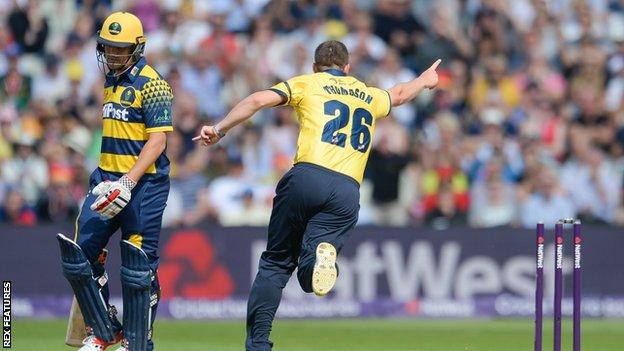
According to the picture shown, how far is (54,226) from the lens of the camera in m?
14.1

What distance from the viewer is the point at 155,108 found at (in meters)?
8.51

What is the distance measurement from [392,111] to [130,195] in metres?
7.71

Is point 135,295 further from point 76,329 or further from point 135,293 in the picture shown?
point 76,329

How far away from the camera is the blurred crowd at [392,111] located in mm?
15023

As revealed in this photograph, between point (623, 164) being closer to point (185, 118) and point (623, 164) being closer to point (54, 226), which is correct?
point (185, 118)

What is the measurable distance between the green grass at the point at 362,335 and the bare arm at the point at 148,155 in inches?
95.8

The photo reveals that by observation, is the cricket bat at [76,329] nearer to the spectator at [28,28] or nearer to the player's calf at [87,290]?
the player's calf at [87,290]

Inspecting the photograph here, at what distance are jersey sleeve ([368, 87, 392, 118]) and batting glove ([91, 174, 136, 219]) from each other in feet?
5.12

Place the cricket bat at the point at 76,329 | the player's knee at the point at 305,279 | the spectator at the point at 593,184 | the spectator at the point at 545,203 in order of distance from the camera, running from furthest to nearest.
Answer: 1. the spectator at the point at 593,184
2. the spectator at the point at 545,203
3. the cricket bat at the point at 76,329
4. the player's knee at the point at 305,279

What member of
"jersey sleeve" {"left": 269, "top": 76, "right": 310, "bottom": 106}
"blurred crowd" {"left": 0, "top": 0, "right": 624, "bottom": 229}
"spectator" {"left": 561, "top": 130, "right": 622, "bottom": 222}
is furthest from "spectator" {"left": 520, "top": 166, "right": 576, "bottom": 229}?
"jersey sleeve" {"left": 269, "top": 76, "right": 310, "bottom": 106}

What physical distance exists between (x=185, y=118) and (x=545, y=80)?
438 cm

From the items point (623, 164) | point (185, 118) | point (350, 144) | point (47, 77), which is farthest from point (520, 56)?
point (350, 144)

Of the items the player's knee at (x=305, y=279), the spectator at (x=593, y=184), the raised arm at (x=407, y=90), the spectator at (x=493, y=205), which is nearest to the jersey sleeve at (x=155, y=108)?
the player's knee at (x=305, y=279)

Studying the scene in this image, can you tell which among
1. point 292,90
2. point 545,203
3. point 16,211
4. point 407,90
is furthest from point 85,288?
point 545,203
